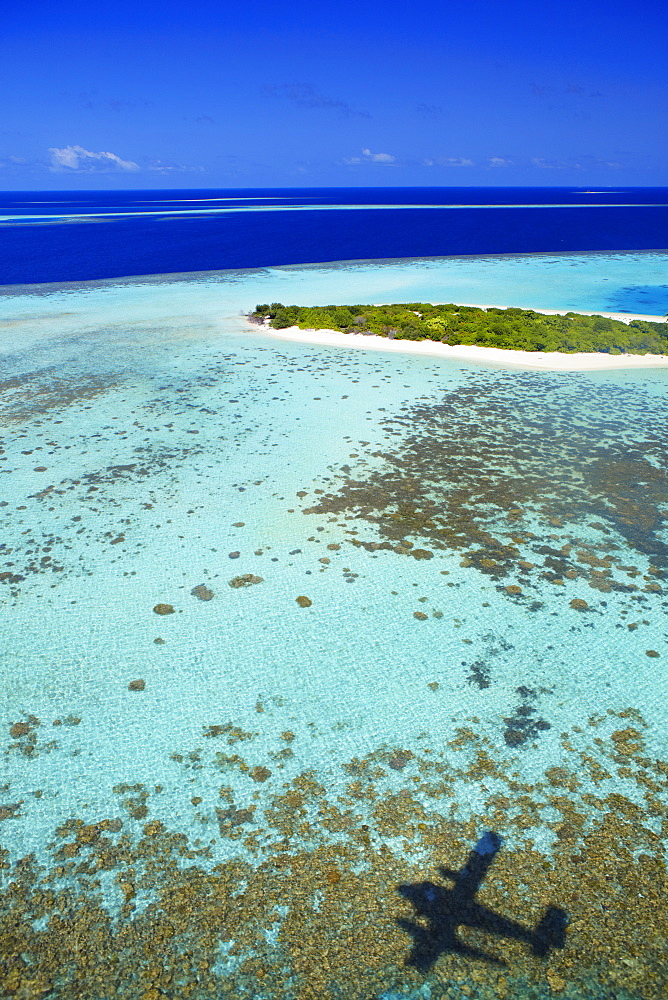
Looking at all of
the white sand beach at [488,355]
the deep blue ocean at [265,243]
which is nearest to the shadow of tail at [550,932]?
the white sand beach at [488,355]

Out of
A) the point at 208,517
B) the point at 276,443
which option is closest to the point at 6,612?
the point at 208,517

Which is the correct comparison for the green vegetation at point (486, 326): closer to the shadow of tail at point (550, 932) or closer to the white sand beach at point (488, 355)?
the white sand beach at point (488, 355)

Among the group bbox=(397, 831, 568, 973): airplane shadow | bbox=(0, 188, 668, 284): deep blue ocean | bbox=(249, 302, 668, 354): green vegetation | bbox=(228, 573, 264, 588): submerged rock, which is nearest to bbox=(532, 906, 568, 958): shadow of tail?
bbox=(397, 831, 568, 973): airplane shadow

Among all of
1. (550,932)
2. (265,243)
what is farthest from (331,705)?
(265,243)

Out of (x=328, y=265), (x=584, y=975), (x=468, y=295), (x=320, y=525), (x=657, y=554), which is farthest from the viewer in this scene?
(x=328, y=265)

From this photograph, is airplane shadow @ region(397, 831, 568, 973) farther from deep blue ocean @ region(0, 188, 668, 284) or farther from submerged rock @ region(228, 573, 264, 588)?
deep blue ocean @ region(0, 188, 668, 284)

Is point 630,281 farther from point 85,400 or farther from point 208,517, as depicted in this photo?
point 208,517
